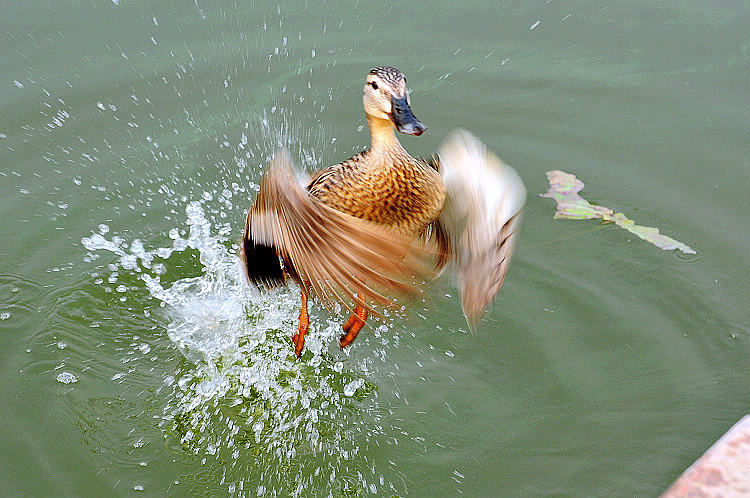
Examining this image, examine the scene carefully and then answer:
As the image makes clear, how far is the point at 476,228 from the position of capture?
3088 mm

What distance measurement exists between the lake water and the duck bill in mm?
895

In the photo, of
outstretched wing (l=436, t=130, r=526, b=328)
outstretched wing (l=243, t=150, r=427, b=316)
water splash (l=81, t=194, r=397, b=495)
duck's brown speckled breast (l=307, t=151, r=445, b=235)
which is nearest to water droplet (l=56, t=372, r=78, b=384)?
water splash (l=81, t=194, r=397, b=495)

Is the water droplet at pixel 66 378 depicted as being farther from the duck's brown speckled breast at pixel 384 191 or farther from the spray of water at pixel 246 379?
the duck's brown speckled breast at pixel 384 191

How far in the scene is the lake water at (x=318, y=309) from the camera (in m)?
2.90

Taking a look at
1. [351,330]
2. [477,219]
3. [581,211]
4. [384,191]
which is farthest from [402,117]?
[581,211]

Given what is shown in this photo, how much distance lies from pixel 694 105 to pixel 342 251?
2.84 meters

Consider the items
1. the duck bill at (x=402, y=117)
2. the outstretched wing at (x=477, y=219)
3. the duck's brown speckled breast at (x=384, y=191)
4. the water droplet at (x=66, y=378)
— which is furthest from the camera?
the water droplet at (x=66, y=378)

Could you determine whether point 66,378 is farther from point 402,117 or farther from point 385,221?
point 402,117

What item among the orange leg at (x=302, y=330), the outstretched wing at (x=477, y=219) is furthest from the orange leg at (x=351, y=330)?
the outstretched wing at (x=477, y=219)

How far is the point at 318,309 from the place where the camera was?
3715 millimetres

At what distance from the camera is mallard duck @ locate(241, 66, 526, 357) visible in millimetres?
2635

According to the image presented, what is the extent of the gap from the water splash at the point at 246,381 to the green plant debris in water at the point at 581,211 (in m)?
1.26

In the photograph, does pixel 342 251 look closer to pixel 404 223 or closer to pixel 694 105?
pixel 404 223

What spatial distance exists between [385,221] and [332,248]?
1.50ft
